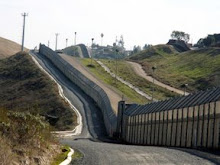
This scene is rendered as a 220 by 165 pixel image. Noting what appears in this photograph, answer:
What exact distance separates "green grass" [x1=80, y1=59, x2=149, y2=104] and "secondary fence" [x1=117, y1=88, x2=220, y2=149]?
39.7 m

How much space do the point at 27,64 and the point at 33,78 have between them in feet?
59.6

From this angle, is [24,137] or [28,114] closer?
[24,137]

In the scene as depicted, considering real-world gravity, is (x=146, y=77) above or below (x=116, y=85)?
above

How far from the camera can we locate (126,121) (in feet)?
251

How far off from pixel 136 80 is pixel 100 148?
117735 millimetres

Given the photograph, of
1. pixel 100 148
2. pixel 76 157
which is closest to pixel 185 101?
pixel 100 148

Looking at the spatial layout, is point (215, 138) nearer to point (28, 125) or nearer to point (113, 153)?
point (113, 153)

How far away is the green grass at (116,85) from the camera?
116 m

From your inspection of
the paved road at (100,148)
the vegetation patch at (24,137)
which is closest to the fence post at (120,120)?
the paved road at (100,148)

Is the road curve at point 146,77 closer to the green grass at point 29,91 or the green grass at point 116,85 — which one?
the green grass at point 116,85

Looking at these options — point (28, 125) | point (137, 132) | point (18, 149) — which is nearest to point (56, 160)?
point (28, 125)

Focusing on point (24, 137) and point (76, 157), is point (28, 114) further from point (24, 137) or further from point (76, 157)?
point (76, 157)

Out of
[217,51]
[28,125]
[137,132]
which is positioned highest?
[217,51]

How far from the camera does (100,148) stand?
34500 millimetres
